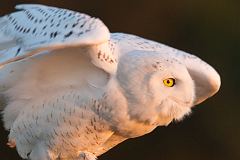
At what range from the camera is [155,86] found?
3188 millimetres

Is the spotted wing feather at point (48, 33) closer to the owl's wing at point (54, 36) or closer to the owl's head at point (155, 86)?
the owl's wing at point (54, 36)

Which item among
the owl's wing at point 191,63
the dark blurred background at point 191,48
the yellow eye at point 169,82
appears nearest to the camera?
the yellow eye at point 169,82

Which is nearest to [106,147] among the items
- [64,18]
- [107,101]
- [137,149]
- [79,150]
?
[79,150]

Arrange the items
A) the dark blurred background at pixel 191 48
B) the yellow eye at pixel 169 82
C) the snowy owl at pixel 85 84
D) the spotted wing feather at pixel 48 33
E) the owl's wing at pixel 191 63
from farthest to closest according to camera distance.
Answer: the dark blurred background at pixel 191 48, the owl's wing at pixel 191 63, the yellow eye at pixel 169 82, the snowy owl at pixel 85 84, the spotted wing feather at pixel 48 33

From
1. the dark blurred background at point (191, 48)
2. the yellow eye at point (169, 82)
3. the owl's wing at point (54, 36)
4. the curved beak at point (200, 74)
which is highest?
the owl's wing at point (54, 36)

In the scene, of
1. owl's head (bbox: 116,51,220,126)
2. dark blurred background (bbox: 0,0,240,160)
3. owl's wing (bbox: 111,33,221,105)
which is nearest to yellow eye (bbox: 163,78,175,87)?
owl's head (bbox: 116,51,220,126)

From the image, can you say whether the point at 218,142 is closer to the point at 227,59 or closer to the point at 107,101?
the point at 227,59

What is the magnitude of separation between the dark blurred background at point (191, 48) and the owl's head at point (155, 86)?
2.53m

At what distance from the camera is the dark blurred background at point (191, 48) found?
5.83 meters

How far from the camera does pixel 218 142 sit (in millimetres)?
5918

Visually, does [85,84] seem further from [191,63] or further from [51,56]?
[191,63]

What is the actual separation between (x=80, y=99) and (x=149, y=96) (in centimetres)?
29

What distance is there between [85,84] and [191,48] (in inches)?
105

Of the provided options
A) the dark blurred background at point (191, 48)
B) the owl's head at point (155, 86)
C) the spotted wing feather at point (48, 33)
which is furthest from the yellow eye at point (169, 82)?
the dark blurred background at point (191, 48)
